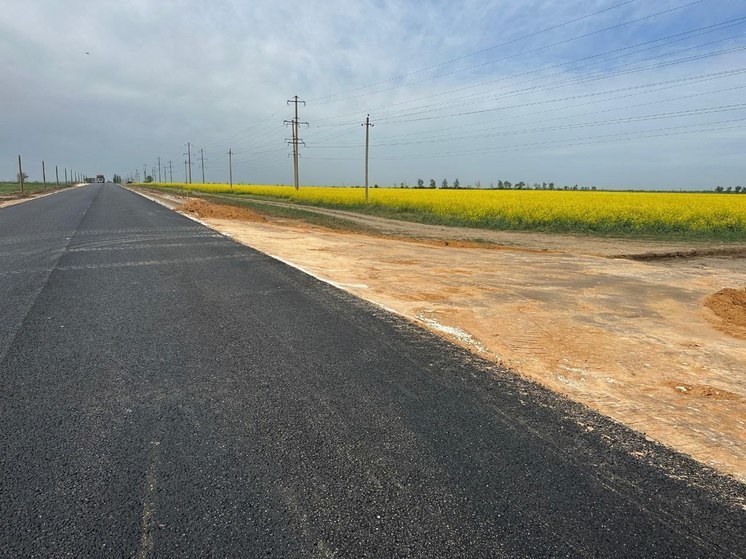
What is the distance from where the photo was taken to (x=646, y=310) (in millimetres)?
6867

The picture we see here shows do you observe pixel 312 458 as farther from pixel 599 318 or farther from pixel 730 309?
pixel 730 309

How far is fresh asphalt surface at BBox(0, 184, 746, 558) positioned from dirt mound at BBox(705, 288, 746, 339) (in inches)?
159

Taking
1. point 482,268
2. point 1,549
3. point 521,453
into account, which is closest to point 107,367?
point 1,549

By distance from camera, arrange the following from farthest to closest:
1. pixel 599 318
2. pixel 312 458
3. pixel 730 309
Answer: pixel 730 309 < pixel 599 318 < pixel 312 458

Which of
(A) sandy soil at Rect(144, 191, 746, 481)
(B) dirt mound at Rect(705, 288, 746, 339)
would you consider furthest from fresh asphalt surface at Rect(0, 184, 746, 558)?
(B) dirt mound at Rect(705, 288, 746, 339)

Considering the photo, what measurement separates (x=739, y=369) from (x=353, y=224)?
19498mm

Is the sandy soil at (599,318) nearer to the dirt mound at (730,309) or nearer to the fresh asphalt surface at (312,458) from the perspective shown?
the dirt mound at (730,309)

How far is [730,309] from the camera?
277 inches

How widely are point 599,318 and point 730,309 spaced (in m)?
2.48

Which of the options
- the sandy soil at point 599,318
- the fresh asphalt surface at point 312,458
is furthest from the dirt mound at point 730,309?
the fresh asphalt surface at point 312,458

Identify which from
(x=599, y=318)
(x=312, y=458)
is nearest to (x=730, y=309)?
(x=599, y=318)

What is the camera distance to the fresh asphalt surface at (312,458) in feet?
6.91

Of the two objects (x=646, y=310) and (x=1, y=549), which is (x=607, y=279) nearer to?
(x=646, y=310)

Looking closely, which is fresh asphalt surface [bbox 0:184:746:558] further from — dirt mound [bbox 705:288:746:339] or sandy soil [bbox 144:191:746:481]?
dirt mound [bbox 705:288:746:339]
